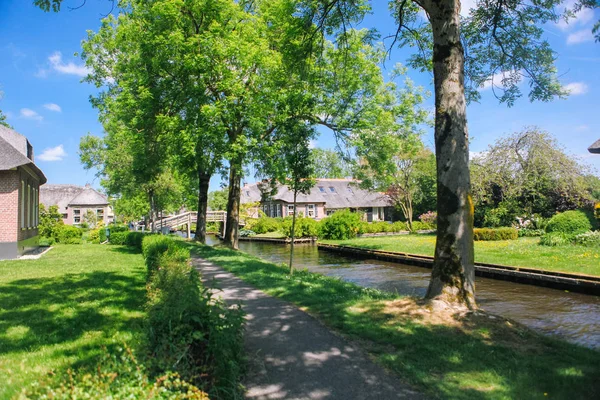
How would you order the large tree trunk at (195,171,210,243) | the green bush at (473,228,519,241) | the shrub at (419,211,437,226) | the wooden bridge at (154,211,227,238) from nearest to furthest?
the green bush at (473,228,519,241) → the large tree trunk at (195,171,210,243) → the shrub at (419,211,437,226) → the wooden bridge at (154,211,227,238)

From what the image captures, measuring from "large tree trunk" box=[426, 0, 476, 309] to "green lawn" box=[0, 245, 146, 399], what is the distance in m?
5.31

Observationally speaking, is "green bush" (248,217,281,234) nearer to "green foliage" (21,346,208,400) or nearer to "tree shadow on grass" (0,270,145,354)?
"tree shadow on grass" (0,270,145,354)

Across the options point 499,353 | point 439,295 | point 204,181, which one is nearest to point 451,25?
point 439,295

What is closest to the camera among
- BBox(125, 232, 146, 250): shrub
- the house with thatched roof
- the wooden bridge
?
the house with thatched roof

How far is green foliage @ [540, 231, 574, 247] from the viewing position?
64.6ft

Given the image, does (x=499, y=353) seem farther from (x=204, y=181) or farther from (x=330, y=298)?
(x=204, y=181)

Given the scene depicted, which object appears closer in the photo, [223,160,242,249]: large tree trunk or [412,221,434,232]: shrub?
[223,160,242,249]: large tree trunk

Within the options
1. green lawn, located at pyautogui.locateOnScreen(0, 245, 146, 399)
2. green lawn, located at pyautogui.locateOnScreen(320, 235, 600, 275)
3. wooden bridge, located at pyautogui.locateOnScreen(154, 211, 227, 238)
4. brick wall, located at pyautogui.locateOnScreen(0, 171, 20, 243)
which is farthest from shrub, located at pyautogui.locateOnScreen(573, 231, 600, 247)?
wooden bridge, located at pyautogui.locateOnScreen(154, 211, 227, 238)

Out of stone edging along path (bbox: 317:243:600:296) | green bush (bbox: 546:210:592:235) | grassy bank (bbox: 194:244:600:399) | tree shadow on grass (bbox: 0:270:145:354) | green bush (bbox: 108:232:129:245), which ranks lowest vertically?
stone edging along path (bbox: 317:243:600:296)

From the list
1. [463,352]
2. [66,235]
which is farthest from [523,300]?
[66,235]

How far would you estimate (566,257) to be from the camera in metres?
16.2

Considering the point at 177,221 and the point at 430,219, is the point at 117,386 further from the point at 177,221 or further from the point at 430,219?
the point at 177,221

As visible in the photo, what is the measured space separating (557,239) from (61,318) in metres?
21.4

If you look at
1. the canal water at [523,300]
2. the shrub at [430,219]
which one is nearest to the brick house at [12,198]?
the canal water at [523,300]
